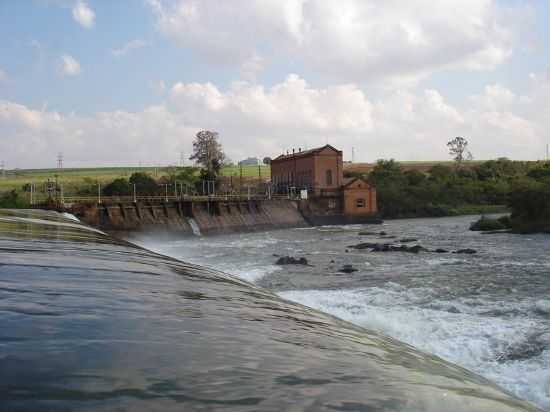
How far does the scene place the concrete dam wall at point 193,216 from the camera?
4594cm

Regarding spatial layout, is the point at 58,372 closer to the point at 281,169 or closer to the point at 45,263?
the point at 45,263

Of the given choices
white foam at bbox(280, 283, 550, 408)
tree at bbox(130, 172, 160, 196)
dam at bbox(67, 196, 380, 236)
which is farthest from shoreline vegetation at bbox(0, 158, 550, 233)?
→ white foam at bbox(280, 283, 550, 408)

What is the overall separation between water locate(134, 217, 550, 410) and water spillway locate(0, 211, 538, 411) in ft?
12.7

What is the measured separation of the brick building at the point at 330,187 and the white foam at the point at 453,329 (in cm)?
5143

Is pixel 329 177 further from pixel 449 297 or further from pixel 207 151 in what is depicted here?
pixel 449 297

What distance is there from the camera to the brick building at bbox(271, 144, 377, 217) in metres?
68.0

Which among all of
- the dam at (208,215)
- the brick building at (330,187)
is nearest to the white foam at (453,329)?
the dam at (208,215)

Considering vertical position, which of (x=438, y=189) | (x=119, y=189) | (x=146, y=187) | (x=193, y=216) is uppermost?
(x=146, y=187)

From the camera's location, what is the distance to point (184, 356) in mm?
3508

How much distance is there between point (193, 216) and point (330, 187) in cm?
2224

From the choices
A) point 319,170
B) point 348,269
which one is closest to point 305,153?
point 319,170

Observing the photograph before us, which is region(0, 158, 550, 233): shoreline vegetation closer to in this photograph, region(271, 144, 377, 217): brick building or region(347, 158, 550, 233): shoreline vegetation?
region(347, 158, 550, 233): shoreline vegetation

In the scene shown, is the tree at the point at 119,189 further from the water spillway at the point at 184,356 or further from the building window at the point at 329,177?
the water spillway at the point at 184,356

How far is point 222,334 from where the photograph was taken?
4.29m
